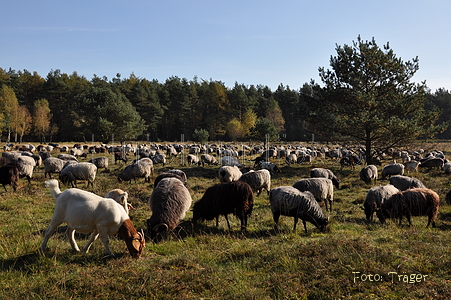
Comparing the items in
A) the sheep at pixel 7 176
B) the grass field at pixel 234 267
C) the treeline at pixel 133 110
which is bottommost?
the grass field at pixel 234 267

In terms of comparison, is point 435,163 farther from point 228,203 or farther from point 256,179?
point 228,203

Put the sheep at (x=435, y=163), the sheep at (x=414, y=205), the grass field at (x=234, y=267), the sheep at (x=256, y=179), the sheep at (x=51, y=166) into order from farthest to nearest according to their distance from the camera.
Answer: the sheep at (x=435, y=163)
the sheep at (x=51, y=166)
the sheep at (x=256, y=179)
the sheep at (x=414, y=205)
the grass field at (x=234, y=267)

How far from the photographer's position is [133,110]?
63125 millimetres

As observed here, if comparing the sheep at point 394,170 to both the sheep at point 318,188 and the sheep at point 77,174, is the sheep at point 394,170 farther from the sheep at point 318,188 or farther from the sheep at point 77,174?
the sheep at point 77,174

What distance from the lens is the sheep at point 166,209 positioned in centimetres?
730

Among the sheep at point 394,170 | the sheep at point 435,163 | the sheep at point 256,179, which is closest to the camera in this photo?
the sheep at point 256,179

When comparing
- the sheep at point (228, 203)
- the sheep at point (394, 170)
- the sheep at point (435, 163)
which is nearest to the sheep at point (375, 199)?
the sheep at point (228, 203)

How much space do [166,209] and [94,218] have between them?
2.40 meters

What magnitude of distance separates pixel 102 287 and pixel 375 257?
204 inches

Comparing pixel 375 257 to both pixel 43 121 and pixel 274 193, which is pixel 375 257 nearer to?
pixel 274 193

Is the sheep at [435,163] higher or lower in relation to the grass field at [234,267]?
higher

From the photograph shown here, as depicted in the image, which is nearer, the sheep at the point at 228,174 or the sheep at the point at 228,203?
the sheep at the point at 228,203

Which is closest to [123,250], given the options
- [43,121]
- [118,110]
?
[118,110]

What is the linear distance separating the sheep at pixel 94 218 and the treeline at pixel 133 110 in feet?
120
